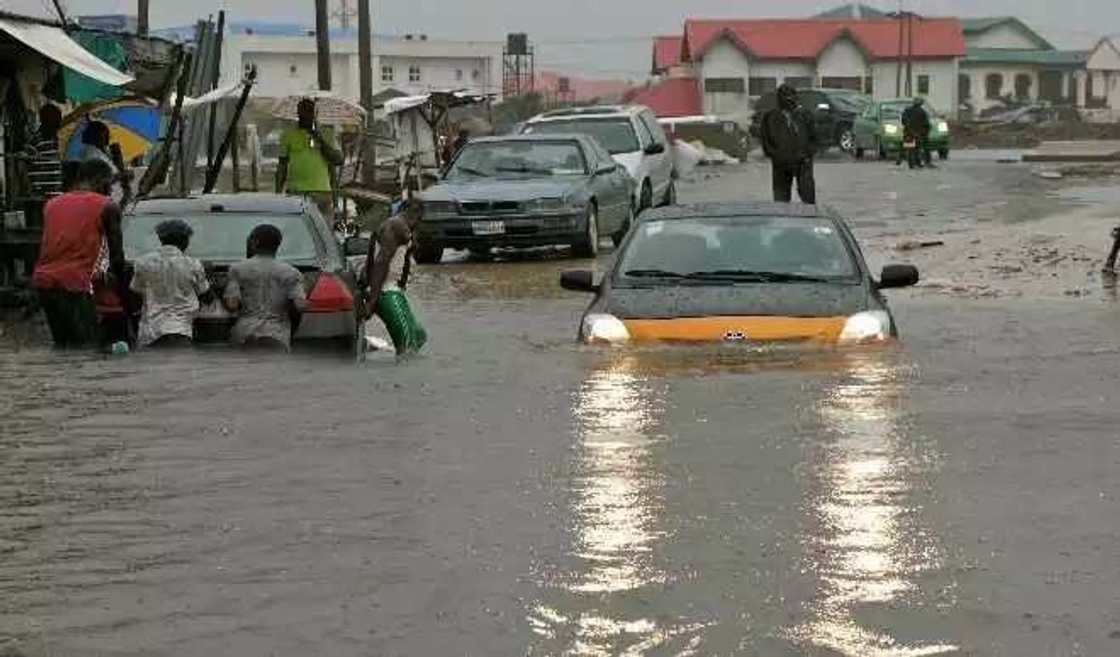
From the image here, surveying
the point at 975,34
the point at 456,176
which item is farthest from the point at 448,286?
the point at 975,34

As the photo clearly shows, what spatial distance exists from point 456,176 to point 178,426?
14.2m

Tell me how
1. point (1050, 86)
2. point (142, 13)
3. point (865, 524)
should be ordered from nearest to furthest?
point (865, 524) < point (142, 13) < point (1050, 86)

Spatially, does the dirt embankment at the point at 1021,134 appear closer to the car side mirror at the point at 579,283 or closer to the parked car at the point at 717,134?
the parked car at the point at 717,134

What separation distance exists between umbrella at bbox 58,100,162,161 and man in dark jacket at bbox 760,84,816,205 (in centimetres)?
657

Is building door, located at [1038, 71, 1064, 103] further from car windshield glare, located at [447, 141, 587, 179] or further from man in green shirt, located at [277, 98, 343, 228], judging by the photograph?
man in green shirt, located at [277, 98, 343, 228]

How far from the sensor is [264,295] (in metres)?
14.0

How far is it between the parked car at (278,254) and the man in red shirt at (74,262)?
342 mm

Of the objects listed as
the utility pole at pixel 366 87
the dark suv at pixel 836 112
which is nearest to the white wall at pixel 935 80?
the dark suv at pixel 836 112

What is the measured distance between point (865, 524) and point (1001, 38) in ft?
386

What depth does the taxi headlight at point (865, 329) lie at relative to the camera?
13047 millimetres

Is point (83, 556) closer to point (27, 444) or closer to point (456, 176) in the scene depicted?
point (27, 444)

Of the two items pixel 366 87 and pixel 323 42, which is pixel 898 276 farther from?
pixel 366 87

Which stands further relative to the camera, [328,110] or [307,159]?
[328,110]

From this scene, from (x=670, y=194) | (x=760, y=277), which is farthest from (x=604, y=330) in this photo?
(x=670, y=194)
